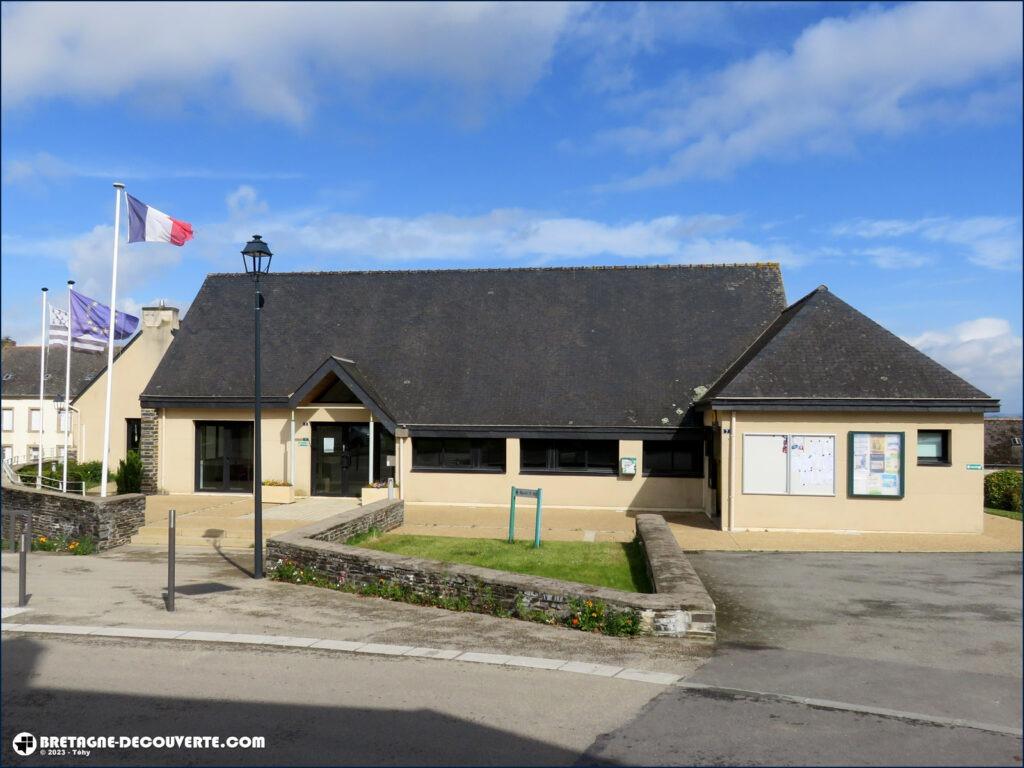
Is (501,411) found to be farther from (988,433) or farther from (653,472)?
(988,433)

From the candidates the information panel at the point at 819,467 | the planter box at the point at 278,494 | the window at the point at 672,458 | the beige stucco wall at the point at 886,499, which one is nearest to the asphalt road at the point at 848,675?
the beige stucco wall at the point at 886,499

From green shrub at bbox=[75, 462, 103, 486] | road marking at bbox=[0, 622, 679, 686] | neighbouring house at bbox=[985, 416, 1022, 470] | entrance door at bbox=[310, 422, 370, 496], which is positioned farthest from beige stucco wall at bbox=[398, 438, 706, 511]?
neighbouring house at bbox=[985, 416, 1022, 470]

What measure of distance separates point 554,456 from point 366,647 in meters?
13.2

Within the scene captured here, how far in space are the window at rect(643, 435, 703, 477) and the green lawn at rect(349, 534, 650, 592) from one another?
17.8ft

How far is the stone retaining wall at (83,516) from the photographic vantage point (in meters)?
16.0

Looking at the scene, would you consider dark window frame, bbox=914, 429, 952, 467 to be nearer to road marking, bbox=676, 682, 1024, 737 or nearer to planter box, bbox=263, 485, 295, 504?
road marking, bbox=676, 682, 1024, 737

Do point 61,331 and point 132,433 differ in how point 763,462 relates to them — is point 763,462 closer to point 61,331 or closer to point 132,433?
point 61,331

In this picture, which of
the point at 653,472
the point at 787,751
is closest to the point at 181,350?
the point at 653,472

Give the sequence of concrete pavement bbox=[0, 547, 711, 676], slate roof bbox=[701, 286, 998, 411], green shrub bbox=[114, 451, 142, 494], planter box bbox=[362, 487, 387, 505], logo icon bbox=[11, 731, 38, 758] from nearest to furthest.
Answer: logo icon bbox=[11, 731, 38, 758] < concrete pavement bbox=[0, 547, 711, 676] < slate roof bbox=[701, 286, 998, 411] < planter box bbox=[362, 487, 387, 505] < green shrub bbox=[114, 451, 142, 494]

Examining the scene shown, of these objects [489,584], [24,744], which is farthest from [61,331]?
[24,744]

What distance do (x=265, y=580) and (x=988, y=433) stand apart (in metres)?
27.4

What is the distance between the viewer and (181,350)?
1005 inches

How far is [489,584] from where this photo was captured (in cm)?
1055

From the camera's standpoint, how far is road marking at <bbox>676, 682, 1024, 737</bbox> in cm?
644
